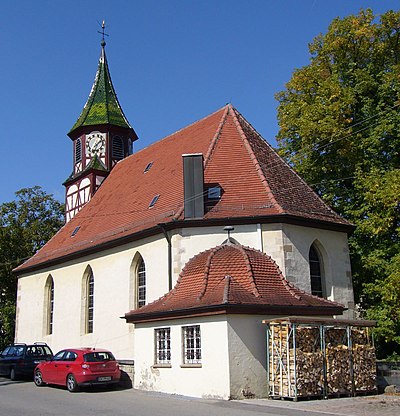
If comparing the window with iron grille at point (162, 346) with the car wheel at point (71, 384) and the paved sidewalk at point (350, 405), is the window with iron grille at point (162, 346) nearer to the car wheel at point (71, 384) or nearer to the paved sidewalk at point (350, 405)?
→ the car wheel at point (71, 384)

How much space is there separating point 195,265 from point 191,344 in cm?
255

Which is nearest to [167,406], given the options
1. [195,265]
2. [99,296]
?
[195,265]

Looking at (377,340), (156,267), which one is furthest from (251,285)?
(377,340)

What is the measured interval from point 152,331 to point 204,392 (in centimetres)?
268

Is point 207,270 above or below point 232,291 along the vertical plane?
above

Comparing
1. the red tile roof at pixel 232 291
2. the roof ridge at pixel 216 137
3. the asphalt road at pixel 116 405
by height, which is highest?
the roof ridge at pixel 216 137

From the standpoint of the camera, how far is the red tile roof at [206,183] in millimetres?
17891

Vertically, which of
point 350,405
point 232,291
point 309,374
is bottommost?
point 350,405

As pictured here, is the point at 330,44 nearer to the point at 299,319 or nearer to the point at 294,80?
the point at 294,80

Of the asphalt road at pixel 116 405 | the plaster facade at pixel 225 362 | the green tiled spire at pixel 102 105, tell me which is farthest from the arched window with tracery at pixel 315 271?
the green tiled spire at pixel 102 105

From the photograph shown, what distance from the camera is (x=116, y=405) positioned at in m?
12.6

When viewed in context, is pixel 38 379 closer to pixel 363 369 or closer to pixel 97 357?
pixel 97 357

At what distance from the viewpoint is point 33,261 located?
2669 centimetres

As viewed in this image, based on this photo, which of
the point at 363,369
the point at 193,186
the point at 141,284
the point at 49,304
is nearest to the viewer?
the point at 363,369
